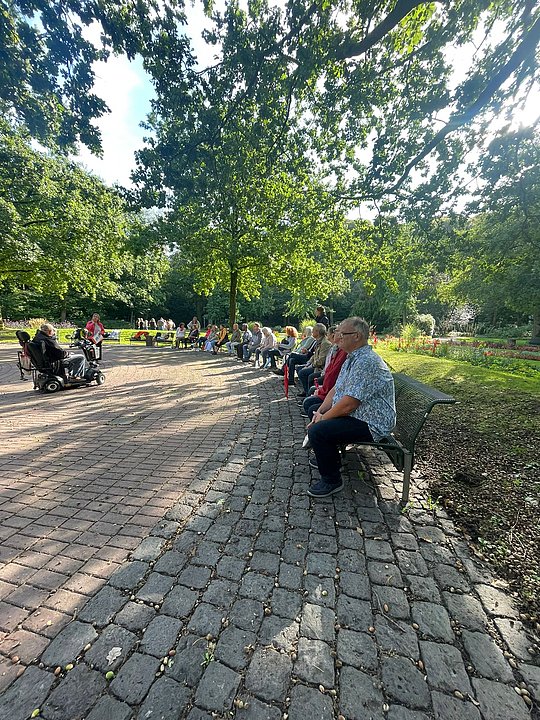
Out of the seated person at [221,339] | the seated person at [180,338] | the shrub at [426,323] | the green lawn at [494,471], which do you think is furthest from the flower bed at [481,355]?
the shrub at [426,323]

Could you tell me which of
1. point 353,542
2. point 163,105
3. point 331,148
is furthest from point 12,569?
point 331,148

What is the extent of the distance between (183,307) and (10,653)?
156ft

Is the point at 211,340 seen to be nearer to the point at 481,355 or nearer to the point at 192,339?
the point at 192,339

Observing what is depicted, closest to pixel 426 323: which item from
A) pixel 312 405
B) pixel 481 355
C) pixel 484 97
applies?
pixel 481 355

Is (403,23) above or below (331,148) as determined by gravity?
above

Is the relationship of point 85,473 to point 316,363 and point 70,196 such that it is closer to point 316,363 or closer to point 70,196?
point 316,363

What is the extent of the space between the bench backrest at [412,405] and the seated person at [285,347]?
6.40m

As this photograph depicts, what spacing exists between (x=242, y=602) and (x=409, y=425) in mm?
2208

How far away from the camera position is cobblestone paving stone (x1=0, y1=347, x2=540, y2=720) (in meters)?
1.47

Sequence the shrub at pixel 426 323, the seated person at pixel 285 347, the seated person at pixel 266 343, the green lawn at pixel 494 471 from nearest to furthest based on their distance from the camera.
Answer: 1. the green lawn at pixel 494 471
2. the seated person at pixel 285 347
3. the seated person at pixel 266 343
4. the shrub at pixel 426 323

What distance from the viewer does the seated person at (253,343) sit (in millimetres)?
12242

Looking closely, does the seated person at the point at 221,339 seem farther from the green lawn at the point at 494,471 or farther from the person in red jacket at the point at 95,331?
the green lawn at the point at 494,471

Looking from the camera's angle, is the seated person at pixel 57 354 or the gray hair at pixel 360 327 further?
the seated person at pixel 57 354

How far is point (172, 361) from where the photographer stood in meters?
13.1
